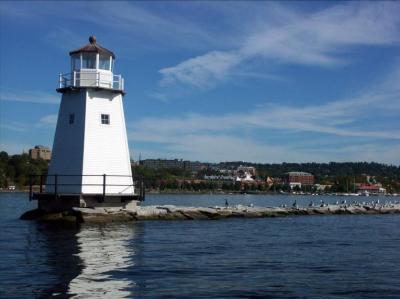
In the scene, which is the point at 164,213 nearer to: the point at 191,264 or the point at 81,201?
the point at 81,201

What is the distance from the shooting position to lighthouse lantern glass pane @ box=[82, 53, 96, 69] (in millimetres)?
35062

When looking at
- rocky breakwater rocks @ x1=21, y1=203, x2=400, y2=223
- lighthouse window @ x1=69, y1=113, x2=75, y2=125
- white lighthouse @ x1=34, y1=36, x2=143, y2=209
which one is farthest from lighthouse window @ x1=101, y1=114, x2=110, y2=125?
rocky breakwater rocks @ x1=21, y1=203, x2=400, y2=223

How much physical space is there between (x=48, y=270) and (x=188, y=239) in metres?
10.1

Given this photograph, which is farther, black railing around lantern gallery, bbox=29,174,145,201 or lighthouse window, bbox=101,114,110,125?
lighthouse window, bbox=101,114,110,125

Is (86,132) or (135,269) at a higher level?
(86,132)

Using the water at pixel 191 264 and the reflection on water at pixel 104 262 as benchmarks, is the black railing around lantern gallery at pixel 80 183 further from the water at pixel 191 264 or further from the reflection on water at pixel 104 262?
the reflection on water at pixel 104 262

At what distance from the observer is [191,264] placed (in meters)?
18.6

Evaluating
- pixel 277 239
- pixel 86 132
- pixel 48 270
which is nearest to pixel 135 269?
pixel 48 270

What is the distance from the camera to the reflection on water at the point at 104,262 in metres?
14.2

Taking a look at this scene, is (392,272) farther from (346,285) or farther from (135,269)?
(135,269)

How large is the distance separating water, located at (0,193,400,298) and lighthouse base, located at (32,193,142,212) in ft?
12.0

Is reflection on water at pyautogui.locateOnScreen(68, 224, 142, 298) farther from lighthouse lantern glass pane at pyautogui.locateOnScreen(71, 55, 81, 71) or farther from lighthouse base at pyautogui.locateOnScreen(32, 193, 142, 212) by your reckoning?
lighthouse lantern glass pane at pyautogui.locateOnScreen(71, 55, 81, 71)

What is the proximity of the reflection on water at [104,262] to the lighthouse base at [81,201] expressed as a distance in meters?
4.10

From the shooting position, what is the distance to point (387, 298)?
14.1m
